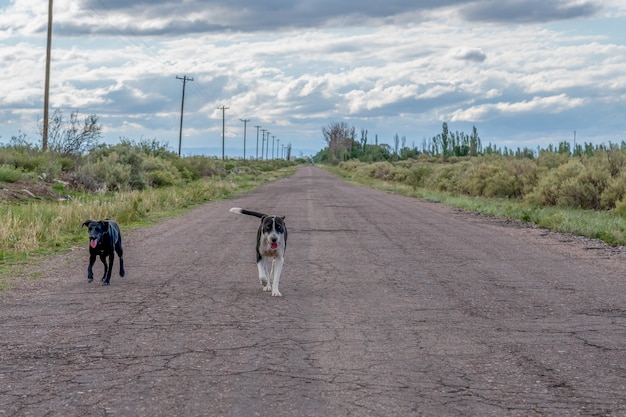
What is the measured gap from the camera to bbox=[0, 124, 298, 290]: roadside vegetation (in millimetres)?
16083

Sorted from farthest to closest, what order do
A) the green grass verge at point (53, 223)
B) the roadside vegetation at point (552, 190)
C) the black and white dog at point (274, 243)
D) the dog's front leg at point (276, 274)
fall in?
the roadside vegetation at point (552, 190) → the green grass verge at point (53, 223) → the dog's front leg at point (276, 274) → the black and white dog at point (274, 243)

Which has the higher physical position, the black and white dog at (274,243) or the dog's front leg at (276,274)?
the black and white dog at (274,243)

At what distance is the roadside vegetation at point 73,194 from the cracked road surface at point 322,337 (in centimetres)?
155

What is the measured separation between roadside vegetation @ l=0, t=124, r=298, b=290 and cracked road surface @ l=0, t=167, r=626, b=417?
1.55m

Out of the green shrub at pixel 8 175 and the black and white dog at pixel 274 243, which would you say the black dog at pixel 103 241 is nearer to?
the black and white dog at pixel 274 243

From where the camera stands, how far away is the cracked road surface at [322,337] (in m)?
5.78

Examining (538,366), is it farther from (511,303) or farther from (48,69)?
(48,69)

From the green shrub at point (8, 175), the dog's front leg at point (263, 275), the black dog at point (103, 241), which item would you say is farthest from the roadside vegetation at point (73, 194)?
the dog's front leg at point (263, 275)

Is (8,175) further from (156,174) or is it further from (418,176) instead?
(418,176)

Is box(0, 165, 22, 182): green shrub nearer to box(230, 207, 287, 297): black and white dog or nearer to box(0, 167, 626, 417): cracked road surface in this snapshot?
box(0, 167, 626, 417): cracked road surface

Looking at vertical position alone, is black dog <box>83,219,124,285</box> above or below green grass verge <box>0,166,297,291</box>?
above

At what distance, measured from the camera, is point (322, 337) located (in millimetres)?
7875

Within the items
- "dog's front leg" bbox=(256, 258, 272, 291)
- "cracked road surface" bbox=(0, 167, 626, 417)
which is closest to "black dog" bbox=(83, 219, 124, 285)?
"cracked road surface" bbox=(0, 167, 626, 417)

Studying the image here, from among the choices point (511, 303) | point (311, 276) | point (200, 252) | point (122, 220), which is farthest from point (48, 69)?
point (511, 303)
